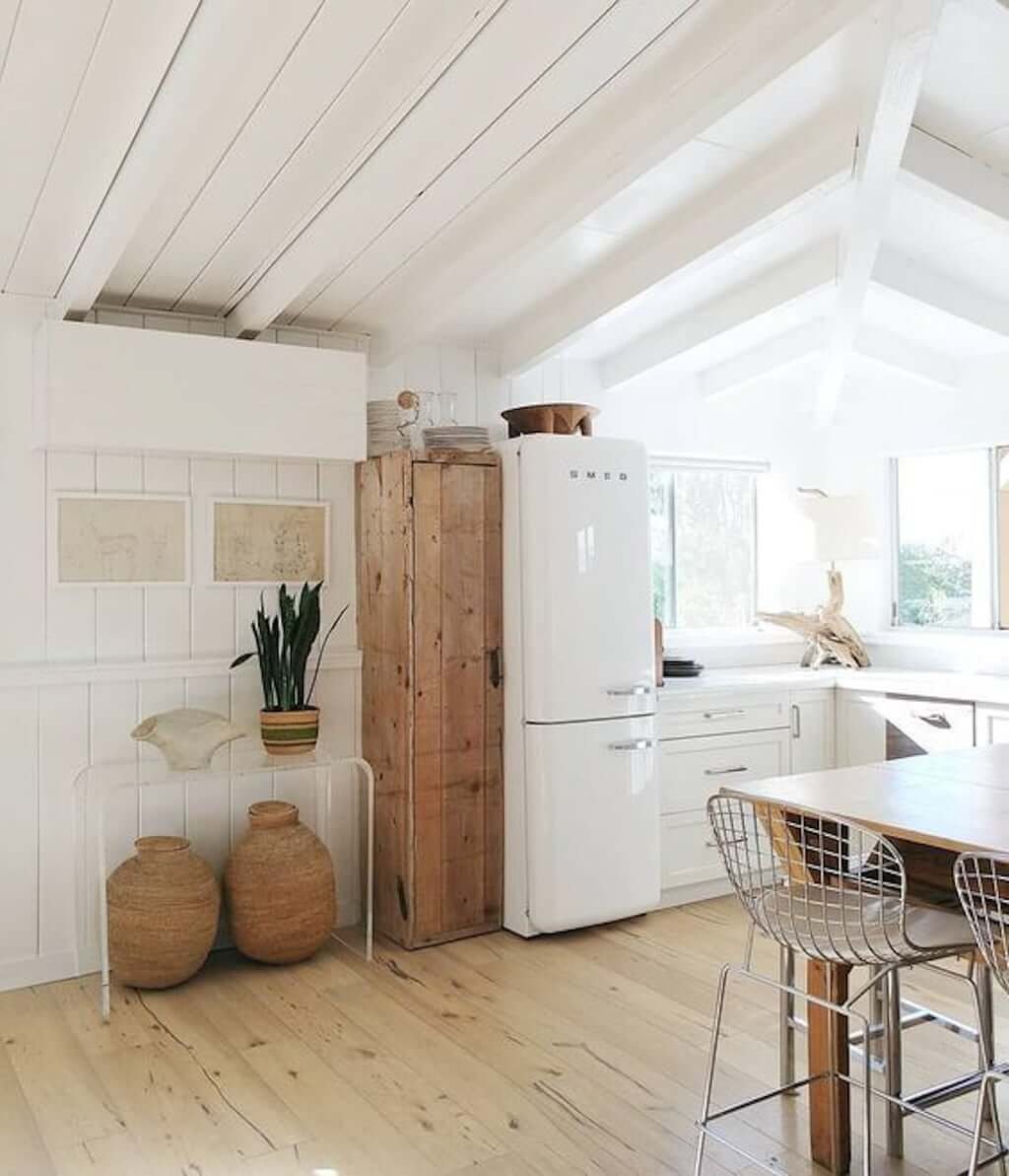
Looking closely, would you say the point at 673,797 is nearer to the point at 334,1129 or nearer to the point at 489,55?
the point at 334,1129

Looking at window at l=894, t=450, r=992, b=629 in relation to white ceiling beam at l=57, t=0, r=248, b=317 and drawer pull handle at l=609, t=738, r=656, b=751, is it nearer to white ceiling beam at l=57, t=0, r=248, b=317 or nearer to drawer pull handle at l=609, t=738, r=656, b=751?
drawer pull handle at l=609, t=738, r=656, b=751

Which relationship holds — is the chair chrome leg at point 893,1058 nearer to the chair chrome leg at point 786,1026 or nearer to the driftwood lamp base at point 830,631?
the chair chrome leg at point 786,1026

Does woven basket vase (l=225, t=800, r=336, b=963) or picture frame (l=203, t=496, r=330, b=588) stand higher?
picture frame (l=203, t=496, r=330, b=588)

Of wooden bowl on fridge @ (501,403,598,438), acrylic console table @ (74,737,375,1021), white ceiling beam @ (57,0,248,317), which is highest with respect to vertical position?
white ceiling beam @ (57,0,248,317)

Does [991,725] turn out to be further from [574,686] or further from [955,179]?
[955,179]

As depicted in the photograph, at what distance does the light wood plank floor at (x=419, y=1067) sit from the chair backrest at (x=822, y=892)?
1.93 ft

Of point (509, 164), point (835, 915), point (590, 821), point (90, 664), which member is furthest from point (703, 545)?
point (835, 915)

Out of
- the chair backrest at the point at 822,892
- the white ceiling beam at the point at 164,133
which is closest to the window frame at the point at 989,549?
the chair backrest at the point at 822,892

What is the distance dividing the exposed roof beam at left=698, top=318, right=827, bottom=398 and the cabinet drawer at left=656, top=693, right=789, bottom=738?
1441mm

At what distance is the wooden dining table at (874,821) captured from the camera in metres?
2.25

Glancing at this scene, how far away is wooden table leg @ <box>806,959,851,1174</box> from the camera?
2457 millimetres

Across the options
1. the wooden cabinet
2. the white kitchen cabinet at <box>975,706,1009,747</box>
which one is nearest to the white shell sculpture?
the wooden cabinet

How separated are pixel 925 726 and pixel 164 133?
353cm

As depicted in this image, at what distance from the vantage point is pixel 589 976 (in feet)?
12.1
